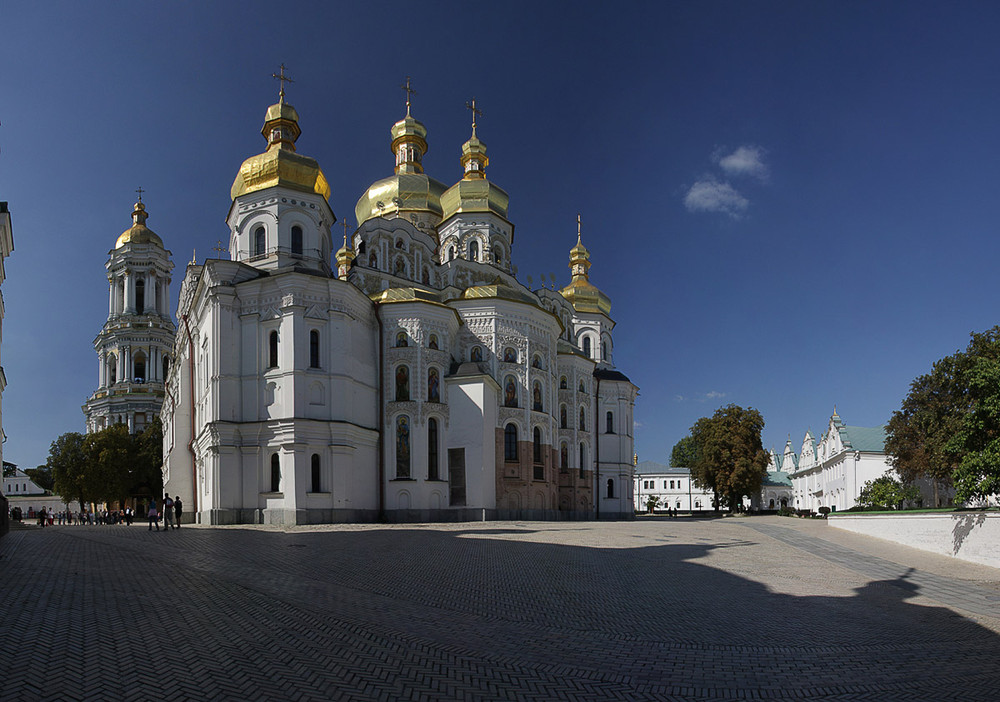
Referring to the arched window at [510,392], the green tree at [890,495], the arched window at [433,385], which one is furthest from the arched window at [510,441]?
the green tree at [890,495]

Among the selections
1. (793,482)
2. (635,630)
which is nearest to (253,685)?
(635,630)

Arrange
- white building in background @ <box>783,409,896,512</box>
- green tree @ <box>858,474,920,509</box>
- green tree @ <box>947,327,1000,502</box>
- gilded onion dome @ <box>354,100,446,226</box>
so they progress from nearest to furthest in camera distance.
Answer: green tree @ <box>947,327,1000,502</box> → green tree @ <box>858,474,920,509</box> → gilded onion dome @ <box>354,100,446,226</box> → white building in background @ <box>783,409,896,512</box>

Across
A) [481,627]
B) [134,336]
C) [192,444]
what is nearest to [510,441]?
[192,444]

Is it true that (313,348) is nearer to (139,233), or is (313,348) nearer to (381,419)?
(381,419)

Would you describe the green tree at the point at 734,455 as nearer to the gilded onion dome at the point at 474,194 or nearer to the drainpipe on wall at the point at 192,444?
the gilded onion dome at the point at 474,194

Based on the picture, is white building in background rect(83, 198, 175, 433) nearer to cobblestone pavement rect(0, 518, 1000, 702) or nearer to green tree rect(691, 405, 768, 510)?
green tree rect(691, 405, 768, 510)

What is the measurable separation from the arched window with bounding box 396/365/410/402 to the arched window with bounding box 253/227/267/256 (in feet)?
29.7

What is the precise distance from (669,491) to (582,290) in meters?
58.1

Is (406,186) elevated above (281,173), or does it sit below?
above

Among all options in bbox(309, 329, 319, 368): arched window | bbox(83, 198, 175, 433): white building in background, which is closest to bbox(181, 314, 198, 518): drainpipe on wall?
bbox(309, 329, 319, 368): arched window

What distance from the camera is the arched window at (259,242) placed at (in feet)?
125

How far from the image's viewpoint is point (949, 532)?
21.0 meters

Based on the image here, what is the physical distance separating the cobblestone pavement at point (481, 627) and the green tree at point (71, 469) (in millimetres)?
38873

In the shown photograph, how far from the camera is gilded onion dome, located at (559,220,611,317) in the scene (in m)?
61.6
